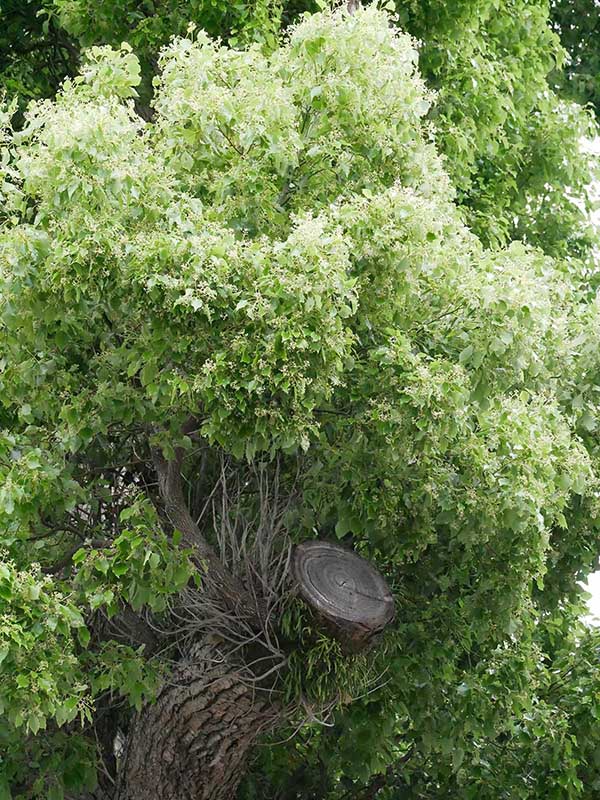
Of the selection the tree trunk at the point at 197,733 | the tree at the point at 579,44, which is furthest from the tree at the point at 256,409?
the tree at the point at 579,44

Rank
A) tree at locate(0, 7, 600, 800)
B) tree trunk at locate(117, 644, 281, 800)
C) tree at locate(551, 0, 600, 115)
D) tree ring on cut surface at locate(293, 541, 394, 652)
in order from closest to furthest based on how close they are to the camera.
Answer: tree at locate(0, 7, 600, 800) → tree ring on cut surface at locate(293, 541, 394, 652) → tree trunk at locate(117, 644, 281, 800) → tree at locate(551, 0, 600, 115)

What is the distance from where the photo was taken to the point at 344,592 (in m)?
7.92

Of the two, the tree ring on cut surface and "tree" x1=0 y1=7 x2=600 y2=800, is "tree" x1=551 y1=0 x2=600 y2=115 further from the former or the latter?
the tree ring on cut surface

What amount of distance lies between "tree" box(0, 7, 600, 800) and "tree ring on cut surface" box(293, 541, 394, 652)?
0.23 ft

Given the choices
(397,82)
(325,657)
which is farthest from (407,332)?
(325,657)

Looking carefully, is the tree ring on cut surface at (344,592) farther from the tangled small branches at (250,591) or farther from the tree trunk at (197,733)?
the tree trunk at (197,733)

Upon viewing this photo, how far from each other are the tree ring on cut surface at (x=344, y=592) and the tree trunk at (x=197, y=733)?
76cm

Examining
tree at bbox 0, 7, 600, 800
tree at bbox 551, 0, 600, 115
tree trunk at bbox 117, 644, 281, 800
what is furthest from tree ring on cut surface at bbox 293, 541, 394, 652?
tree at bbox 551, 0, 600, 115

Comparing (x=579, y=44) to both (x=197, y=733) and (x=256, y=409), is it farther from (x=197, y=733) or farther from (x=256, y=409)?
(x=256, y=409)

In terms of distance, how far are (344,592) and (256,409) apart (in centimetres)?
165

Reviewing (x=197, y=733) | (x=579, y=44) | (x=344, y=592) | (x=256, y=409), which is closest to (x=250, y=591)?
(x=344, y=592)

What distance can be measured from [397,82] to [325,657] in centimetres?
311

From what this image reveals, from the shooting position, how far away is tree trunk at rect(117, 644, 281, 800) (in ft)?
27.6

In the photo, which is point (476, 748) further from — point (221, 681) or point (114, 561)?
point (114, 561)
